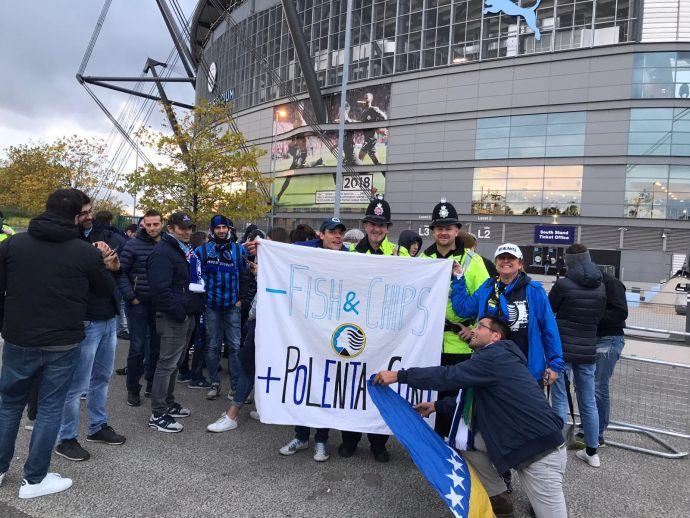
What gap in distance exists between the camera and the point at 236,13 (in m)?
46.0

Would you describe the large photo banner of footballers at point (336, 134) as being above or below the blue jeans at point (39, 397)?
above

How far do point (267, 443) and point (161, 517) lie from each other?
1.32 m

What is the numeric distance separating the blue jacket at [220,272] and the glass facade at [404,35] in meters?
31.8

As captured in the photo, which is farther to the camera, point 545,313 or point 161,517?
point 545,313

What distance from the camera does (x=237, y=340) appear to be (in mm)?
5375

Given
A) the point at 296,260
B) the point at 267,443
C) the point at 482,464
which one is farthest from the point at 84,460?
the point at 482,464

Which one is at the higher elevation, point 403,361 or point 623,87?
point 623,87

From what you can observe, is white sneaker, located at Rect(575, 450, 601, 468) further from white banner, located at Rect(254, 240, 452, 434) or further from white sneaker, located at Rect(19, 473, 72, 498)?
white sneaker, located at Rect(19, 473, 72, 498)

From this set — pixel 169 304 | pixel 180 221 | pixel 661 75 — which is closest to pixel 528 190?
pixel 661 75

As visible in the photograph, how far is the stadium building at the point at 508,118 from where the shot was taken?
2756 centimetres

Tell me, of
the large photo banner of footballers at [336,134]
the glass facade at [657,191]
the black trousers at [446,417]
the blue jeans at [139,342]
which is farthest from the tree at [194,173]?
the glass facade at [657,191]

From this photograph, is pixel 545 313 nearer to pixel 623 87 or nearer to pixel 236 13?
pixel 623 87

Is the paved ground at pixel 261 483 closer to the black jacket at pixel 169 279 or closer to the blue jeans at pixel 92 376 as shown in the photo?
the blue jeans at pixel 92 376

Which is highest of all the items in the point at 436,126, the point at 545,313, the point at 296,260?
the point at 436,126
